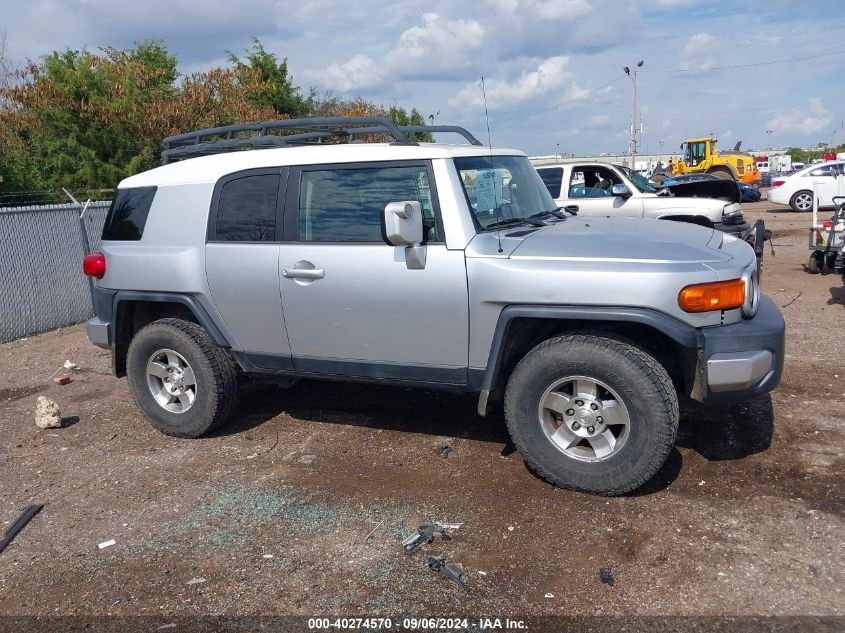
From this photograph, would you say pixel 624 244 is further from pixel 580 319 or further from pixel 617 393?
pixel 617 393

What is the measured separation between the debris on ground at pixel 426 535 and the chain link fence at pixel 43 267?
7.49m

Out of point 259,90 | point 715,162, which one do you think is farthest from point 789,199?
point 259,90

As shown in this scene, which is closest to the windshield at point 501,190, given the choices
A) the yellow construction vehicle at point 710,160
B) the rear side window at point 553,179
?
the rear side window at point 553,179

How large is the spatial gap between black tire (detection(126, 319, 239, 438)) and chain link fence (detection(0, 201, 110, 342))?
4877mm

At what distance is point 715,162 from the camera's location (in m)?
35.4

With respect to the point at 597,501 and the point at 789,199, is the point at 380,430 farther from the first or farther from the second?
the point at 789,199

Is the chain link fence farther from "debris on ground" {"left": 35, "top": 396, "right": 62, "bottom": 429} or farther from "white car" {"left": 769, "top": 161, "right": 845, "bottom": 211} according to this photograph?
"white car" {"left": 769, "top": 161, "right": 845, "bottom": 211}

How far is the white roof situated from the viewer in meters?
4.51

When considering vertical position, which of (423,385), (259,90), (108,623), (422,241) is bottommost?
(108,623)

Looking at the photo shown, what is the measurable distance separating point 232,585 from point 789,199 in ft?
79.6

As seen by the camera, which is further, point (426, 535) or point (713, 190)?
point (713, 190)

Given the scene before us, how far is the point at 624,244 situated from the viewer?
13.5 feet

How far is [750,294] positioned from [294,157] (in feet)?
9.58

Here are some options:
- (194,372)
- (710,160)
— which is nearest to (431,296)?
(194,372)
